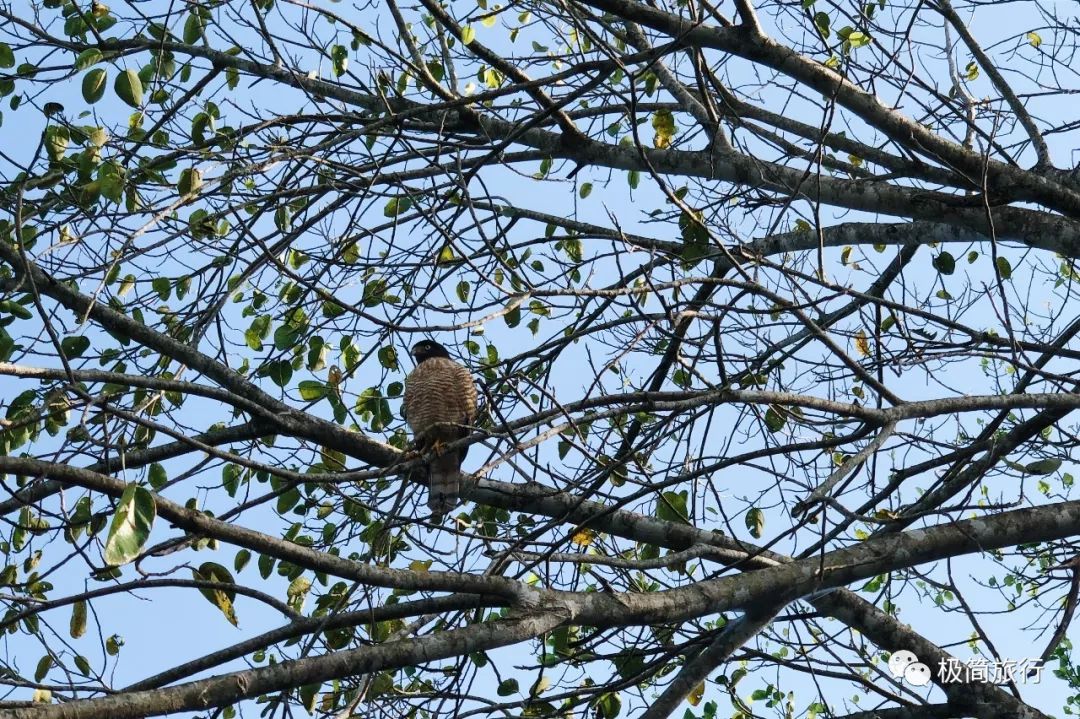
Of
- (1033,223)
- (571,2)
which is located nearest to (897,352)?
(1033,223)

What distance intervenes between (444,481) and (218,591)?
115 cm

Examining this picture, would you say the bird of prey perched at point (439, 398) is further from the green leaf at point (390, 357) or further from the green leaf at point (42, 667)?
the green leaf at point (42, 667)

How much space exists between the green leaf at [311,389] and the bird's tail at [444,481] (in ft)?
1.66

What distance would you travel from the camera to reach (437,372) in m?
5.10

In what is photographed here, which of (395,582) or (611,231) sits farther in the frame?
(611,231)

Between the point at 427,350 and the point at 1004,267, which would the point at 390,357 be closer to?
the point at 427,350

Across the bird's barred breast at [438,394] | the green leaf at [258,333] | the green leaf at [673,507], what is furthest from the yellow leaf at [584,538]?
the green leaf at [258,333]

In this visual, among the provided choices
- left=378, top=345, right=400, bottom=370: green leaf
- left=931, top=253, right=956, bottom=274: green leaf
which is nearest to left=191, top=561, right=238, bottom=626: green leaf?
left=378, top=345, right=400, bottom=370: green leaf

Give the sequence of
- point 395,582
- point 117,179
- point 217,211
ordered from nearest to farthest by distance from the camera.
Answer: point 395,582 < point 117,179 < point 217,211

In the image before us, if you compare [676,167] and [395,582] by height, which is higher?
[676,167]

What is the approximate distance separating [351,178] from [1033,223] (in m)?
2.50

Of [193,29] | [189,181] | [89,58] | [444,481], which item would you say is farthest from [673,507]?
[193,29]

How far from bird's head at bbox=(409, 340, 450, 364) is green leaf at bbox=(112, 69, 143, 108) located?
2.33 metres

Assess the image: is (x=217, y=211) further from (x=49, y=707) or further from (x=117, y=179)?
(x=49, y=707)
